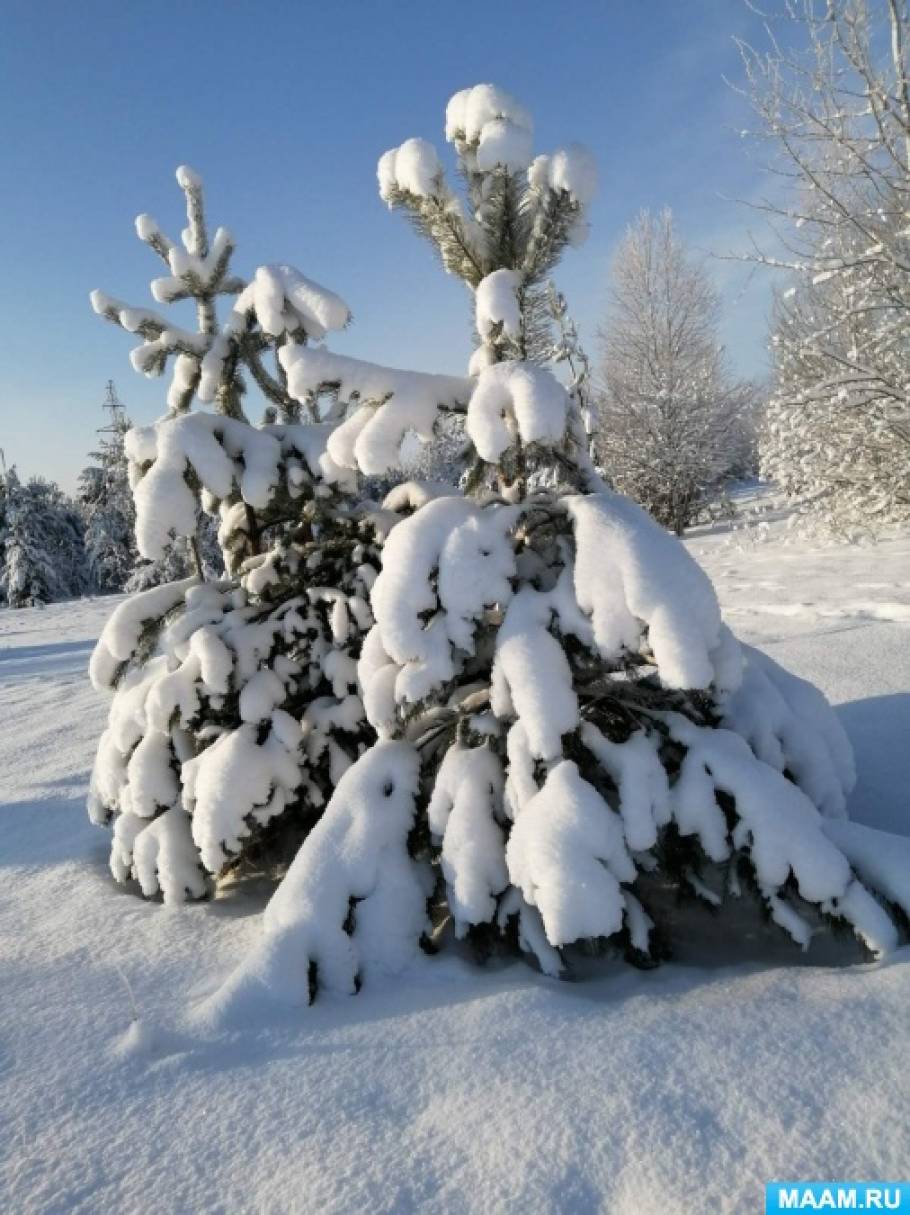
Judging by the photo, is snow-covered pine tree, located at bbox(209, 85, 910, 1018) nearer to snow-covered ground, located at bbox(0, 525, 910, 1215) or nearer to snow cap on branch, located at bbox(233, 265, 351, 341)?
snow-covered ground, located at bbox(0, 525, 910, 1215)

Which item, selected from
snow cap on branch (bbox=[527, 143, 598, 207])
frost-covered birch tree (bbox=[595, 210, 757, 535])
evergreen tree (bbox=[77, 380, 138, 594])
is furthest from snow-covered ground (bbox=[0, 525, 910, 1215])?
evergreen tree (bbox=[77, 380, 138, 594])

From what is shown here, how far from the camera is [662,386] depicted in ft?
65.1

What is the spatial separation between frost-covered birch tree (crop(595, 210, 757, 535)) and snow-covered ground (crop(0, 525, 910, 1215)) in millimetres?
18574

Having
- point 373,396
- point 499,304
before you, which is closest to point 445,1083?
point 373,396

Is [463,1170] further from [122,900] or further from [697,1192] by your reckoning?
[122,900]

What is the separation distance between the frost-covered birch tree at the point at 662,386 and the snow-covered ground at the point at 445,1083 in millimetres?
18574

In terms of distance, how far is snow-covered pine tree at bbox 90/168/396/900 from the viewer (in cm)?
284

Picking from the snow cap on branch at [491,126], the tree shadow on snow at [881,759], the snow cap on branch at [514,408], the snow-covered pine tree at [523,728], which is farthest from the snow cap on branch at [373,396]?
the tree shadow on snow at [881,759]

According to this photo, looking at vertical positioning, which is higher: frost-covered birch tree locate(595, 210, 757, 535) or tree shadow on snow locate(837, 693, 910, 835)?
frost-covered birch tree locate(595, 210, 757, 535)

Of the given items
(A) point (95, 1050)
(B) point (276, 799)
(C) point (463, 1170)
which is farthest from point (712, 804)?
(A) point (95, 1050)

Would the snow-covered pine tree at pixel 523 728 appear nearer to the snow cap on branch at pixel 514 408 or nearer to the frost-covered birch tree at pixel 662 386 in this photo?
the snow cap on branch at pixel 514 408

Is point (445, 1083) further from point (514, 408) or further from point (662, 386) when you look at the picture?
point (662, 386)

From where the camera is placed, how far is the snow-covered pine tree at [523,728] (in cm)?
209

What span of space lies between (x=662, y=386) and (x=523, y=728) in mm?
19572
